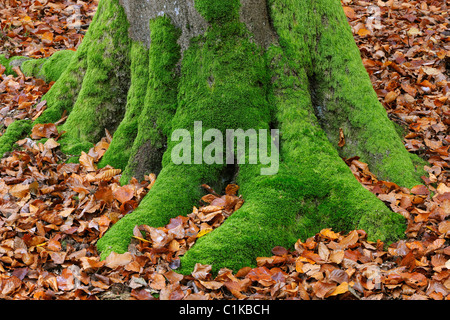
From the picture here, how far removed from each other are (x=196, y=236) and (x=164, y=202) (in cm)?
45

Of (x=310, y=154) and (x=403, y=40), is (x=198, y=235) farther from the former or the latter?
(x=403, y=40)

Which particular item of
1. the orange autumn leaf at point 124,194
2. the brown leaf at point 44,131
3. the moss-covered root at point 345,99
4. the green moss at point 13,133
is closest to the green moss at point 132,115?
the orange autumn leaf at point 124,194

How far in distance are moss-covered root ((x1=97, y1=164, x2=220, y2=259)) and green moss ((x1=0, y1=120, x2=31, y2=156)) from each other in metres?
2.06

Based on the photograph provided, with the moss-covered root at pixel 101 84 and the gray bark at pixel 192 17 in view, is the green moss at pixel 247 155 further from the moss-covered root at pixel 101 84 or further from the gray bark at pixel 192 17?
the moss-covered root at pixel 101 84

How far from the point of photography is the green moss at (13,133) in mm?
4859

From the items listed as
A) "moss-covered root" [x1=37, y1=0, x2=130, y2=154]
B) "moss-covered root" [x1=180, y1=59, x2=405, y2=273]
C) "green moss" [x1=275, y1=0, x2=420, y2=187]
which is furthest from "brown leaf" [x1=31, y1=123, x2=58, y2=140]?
"green moss" [x1=275, y1=0, x2=420, y2=187]

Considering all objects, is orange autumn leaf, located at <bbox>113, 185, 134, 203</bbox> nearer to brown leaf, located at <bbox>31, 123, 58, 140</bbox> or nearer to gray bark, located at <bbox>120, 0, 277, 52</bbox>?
gray bark, located at <bbox>120, 0, 277, 52</bbox>

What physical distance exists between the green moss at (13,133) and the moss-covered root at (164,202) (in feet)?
6.76

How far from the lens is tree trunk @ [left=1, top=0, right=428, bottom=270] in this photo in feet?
11.5

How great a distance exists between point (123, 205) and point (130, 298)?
1.02 m

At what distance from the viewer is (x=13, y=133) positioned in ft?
16.3

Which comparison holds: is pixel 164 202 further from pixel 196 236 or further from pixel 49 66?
pixel 49 66

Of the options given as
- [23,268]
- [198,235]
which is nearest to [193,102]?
[198,235]
